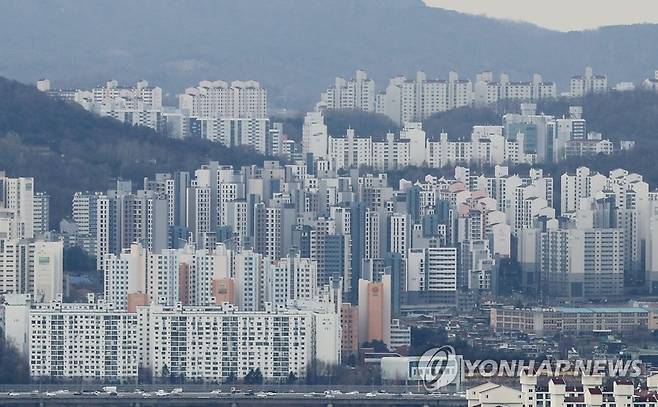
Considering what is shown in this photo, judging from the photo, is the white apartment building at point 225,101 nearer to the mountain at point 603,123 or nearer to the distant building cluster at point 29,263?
the mountain at point 603,123

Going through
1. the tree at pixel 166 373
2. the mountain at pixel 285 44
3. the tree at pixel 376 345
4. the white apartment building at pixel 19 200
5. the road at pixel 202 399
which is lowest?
the road at pixel 202 399

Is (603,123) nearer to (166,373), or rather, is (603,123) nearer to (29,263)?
(29,263)

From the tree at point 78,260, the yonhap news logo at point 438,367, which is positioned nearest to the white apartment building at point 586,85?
the tree at point 78,260

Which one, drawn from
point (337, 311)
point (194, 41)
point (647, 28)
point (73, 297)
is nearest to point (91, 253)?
point (73, 297)

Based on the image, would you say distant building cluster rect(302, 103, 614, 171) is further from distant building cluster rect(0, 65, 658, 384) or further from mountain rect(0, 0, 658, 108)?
mountain rect(0, 0, 658, 108)

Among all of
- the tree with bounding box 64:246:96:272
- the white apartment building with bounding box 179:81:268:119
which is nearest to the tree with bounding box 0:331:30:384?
the tree with bounding box 64:246:96:272
